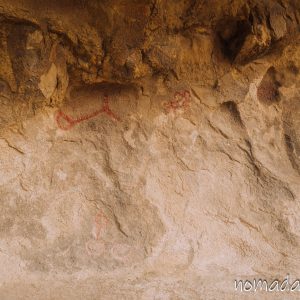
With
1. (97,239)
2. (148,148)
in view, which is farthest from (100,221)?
(148,148)

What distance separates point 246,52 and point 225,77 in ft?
0.58

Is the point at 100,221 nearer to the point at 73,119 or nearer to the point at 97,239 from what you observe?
the point at 97,239

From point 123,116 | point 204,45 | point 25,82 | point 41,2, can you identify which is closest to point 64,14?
point 41,2

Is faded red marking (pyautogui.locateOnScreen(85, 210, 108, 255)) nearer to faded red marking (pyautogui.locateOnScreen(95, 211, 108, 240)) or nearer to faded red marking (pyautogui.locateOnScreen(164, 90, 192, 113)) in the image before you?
faded red marking (pyautogui.locateOnScreen(95, 211, 108, 240))

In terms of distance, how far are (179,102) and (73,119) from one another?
568mm

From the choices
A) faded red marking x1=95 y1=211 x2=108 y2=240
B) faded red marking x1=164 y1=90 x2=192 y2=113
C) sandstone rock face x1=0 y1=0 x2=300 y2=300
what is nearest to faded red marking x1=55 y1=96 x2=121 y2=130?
sandstone rock face x1=0 y1=0 x2=300 y2=300

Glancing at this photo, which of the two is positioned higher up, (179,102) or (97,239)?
(179,102)

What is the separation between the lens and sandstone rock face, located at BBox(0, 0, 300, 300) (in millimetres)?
2012

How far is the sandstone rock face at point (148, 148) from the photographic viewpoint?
6.60ft

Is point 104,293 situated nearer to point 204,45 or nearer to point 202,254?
point 202,254

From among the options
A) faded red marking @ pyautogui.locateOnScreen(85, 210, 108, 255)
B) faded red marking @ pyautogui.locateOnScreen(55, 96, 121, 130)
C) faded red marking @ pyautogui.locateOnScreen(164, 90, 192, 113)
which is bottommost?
faded red marking @ pyautogui.locateOnScreen(85, 210, 108, 255)

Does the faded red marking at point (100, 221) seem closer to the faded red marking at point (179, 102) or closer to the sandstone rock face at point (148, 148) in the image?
the sandstone rock face at point (148, 148)

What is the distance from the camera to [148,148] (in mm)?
2303

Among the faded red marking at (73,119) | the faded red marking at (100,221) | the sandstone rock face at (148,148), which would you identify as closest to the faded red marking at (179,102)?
the sandstone rock face at (148,148)
